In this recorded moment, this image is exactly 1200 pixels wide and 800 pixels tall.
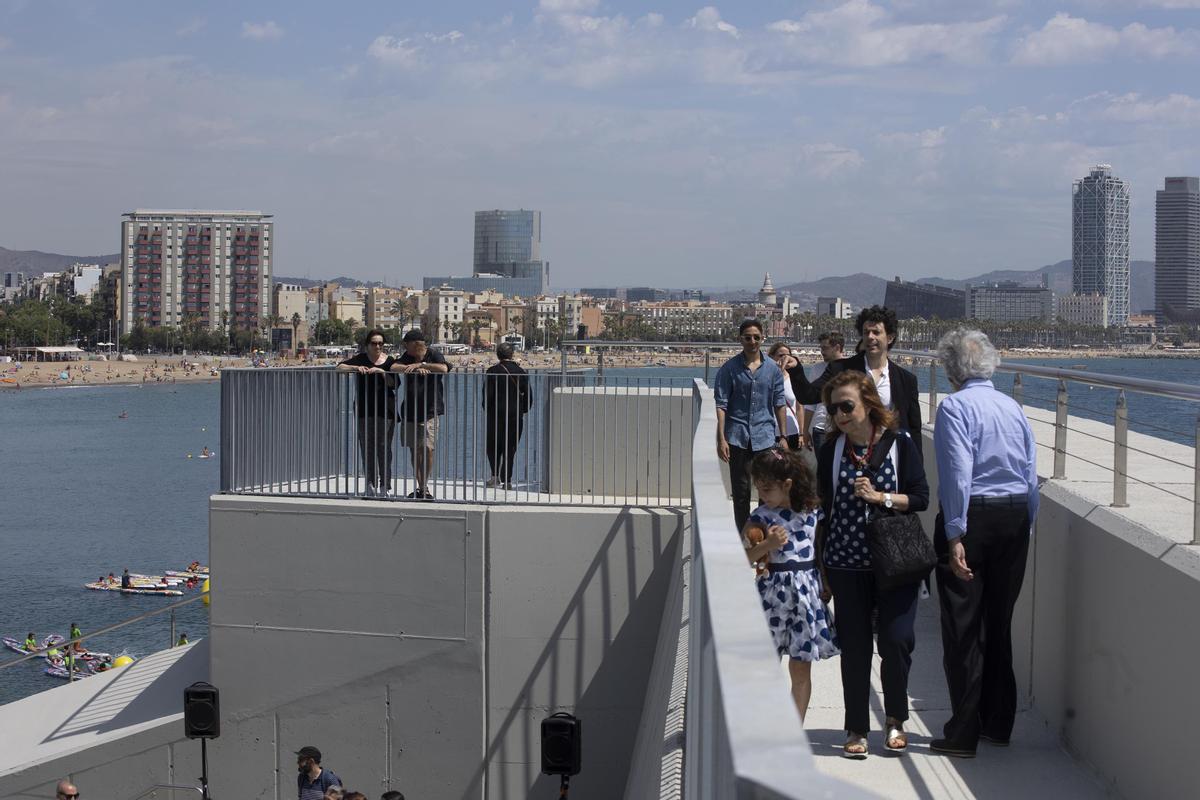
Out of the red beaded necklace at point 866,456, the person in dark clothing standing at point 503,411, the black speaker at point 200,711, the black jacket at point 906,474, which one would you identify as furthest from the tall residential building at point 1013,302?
the red beaded necklace at point 866,456

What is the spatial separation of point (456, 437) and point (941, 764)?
8.21 m

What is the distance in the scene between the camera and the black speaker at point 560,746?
470 inches

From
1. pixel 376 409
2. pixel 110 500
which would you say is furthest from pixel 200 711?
pixel 110 500

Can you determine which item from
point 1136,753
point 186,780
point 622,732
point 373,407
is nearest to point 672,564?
point 622,732

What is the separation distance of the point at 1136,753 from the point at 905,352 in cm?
704

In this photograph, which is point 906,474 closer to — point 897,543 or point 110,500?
point 897,543

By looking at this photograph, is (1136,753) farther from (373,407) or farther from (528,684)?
(373,407)

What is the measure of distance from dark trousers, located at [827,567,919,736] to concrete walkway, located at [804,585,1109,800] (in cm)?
26

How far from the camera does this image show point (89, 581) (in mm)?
55250

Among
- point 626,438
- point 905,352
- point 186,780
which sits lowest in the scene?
point 186,780

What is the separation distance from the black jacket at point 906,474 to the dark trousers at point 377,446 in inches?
304

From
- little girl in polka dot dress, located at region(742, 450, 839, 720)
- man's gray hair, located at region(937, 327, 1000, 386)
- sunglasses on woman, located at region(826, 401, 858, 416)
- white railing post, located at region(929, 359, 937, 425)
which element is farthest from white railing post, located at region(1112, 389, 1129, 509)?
white railing post, located at region(929, 359, 937, 425)

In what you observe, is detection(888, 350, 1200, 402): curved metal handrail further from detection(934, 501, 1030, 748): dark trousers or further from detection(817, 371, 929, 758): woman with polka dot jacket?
detection(817, 371, 929, 758): woman with polka dot jacket

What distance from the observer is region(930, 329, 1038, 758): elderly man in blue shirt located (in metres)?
5.86
